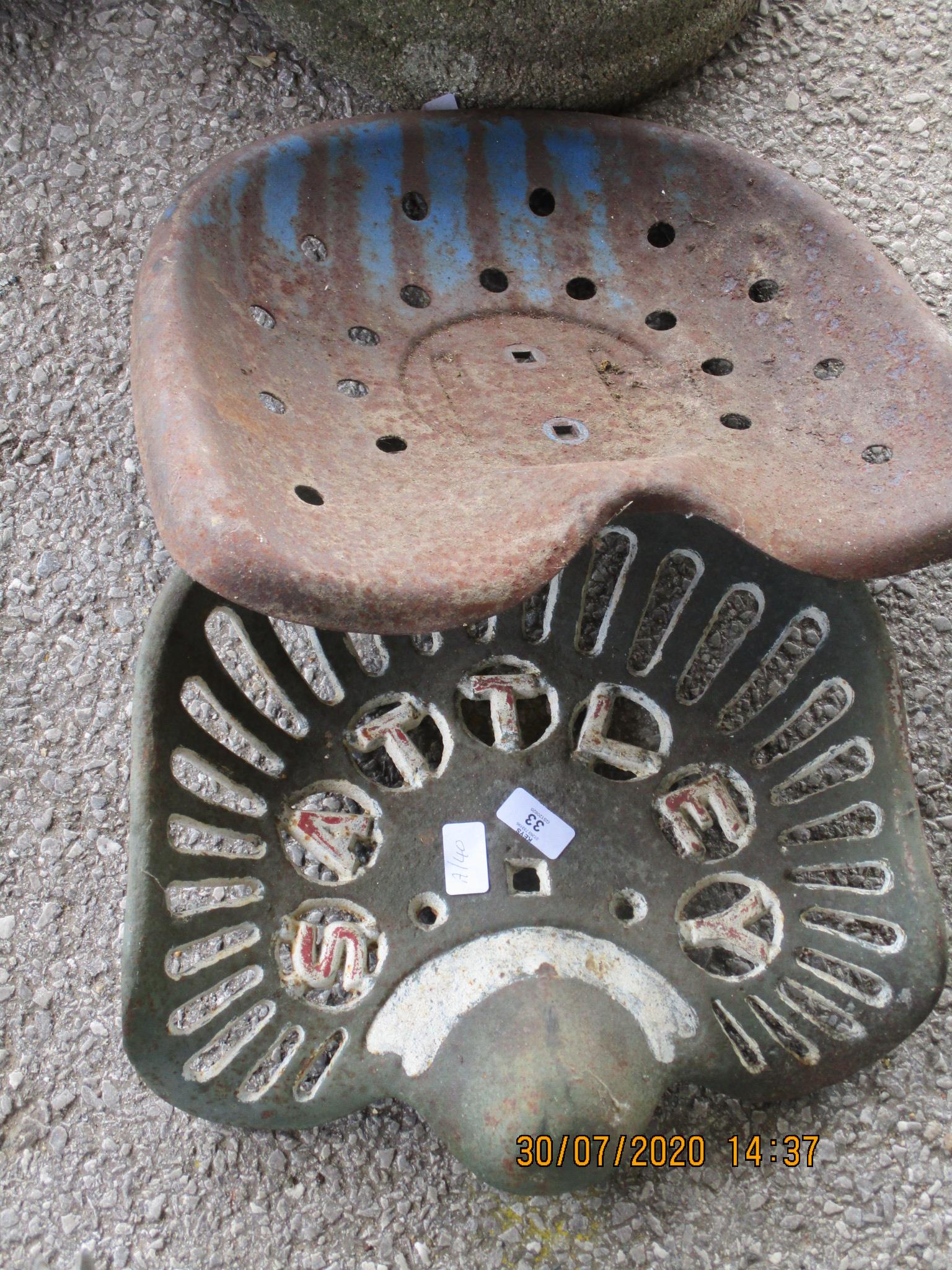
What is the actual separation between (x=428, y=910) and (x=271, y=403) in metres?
0.57

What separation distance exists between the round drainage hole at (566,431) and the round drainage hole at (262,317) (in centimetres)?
31

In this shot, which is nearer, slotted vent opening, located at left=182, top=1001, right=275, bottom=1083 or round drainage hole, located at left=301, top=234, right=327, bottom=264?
slotted vent opening, located at left=182, top=1001, right=275, bottom=1083

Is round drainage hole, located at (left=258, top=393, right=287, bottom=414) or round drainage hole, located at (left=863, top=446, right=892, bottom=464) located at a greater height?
round drainage hole, located at (left=863, top=446, right=892, bottom=464)

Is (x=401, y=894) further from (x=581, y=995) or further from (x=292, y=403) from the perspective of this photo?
(x=292, y=403)

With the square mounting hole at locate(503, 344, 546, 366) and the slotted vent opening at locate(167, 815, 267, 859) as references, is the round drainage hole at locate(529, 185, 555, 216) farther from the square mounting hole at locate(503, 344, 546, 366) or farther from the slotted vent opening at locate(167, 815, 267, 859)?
the slotted vent opening at locate(167, 815, 267, 859)

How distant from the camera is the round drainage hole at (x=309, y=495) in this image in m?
0.97

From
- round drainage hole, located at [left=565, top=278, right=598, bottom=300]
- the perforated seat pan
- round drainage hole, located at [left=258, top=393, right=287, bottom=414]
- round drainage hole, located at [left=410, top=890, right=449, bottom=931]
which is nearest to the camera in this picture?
the perforated seat pan

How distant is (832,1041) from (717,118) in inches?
50.3

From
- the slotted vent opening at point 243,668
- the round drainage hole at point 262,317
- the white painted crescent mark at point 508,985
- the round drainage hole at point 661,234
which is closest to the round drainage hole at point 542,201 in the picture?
the round drainage hole at point 661,234

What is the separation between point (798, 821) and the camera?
4.00ft

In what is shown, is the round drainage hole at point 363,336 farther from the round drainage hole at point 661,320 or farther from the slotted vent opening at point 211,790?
the slotted vent opening at point 211,790

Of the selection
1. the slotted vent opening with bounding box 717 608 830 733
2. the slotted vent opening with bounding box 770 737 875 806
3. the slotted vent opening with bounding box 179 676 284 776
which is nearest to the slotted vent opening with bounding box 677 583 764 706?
the slotted vent opening with bounding box 717 608 830 733

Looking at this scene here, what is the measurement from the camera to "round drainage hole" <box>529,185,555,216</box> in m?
1.29

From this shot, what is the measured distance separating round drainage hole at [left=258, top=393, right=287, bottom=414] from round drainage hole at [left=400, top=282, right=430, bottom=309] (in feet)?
0.82
